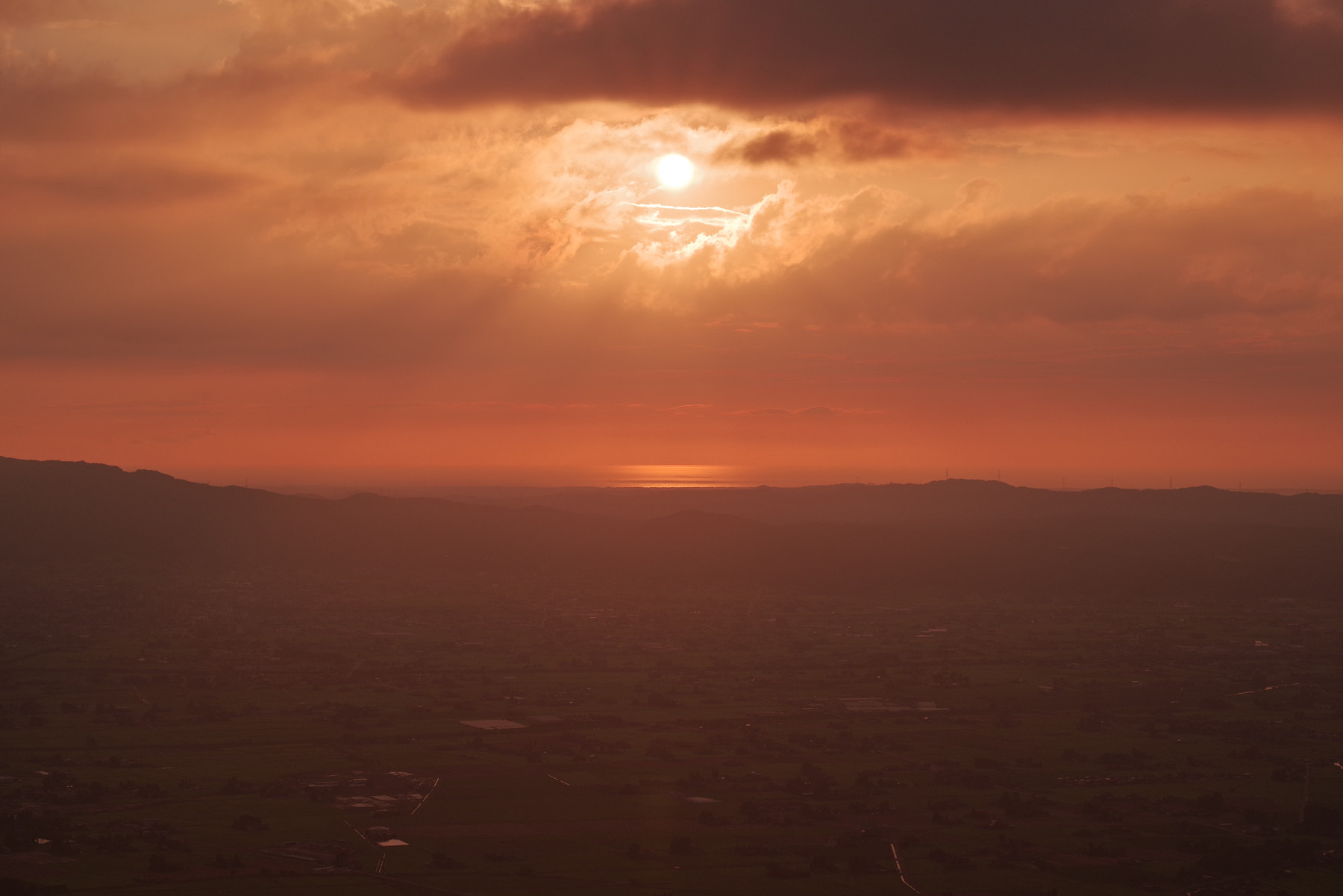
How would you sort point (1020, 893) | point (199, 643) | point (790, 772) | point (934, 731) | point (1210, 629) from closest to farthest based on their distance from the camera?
point (1020, 893) → point (790, 772) → point (934, 731) → point (199, 643) → point (1210, 629)

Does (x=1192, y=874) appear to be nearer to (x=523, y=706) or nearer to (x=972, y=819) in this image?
(x=972, y=819)

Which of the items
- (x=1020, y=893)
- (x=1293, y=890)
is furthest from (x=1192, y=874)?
(x=1020, y=893)

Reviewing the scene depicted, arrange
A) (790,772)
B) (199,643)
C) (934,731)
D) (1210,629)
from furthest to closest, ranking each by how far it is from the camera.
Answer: (1210,629) → (199,643) → (934,731) → (790,772)

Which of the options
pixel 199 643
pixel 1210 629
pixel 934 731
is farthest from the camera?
pixel 1210 629

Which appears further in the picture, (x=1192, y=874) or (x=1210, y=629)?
(x=1210, y=629)

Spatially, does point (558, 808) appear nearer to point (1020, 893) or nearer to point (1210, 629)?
point (1020, 893)

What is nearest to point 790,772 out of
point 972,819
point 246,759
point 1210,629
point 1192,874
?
point 972,819
